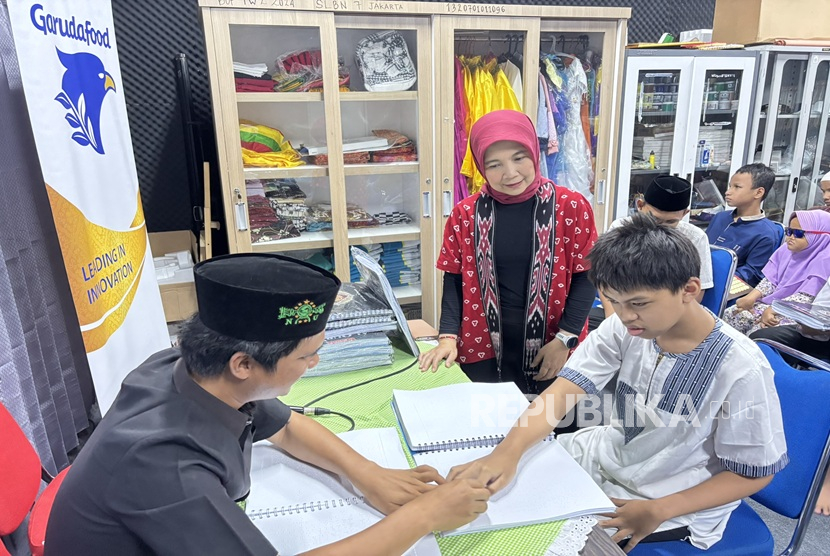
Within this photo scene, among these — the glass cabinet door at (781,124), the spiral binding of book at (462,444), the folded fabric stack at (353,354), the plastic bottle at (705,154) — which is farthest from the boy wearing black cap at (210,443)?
the glass cabinet door at (781,124)

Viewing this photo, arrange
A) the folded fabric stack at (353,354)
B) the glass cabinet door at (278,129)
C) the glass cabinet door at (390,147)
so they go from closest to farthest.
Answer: the folded fabric stack at (353,354) → the glass cabinet door at (278,129) → the glass cabinet door at (390,147)

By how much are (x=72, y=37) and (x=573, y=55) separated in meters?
2.78

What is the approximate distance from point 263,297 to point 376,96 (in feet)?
8.28

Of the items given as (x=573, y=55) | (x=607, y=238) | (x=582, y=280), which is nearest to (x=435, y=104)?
(x=573, y=55)

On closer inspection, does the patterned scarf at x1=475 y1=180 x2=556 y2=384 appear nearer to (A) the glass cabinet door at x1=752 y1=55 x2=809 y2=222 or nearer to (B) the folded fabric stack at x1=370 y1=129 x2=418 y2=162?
(B) the folded fabric stack at x1=370 y1=129 x2=418 y2=162

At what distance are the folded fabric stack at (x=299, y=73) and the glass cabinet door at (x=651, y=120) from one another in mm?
2016

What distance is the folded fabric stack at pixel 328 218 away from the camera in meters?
3.20

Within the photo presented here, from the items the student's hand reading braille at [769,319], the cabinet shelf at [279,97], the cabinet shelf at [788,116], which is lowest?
the student's hand reading braille at [769,319]

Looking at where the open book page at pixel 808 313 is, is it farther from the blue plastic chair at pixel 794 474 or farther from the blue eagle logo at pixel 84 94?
the blue eagle logo at pixel 84 94

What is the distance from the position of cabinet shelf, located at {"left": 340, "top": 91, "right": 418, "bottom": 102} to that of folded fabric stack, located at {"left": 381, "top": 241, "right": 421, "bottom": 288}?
2.86 feet

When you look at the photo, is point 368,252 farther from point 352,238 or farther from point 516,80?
point 516,80

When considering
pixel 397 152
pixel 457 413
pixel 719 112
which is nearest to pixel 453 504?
pixel 457 413

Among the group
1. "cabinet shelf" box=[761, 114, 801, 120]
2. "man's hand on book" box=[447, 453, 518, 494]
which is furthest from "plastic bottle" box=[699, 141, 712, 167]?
"man's hand on book" box=[447, 453, 518, 494]

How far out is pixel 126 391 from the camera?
0.82 meters
